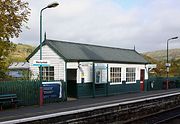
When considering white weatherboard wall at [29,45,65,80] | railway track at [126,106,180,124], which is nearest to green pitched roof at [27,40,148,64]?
white weatherboard wall at [29,45,65,80]

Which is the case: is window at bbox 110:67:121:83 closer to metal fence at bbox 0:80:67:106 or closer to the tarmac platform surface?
the tarmac platform surface

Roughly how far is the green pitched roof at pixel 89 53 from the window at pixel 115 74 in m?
0.80

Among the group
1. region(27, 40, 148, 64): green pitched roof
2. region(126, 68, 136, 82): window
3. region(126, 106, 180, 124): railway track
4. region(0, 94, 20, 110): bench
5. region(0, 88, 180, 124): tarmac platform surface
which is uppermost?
region(27, 40, 148, 64): green pitched roof

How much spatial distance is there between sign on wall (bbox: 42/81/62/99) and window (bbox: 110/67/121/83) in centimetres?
783

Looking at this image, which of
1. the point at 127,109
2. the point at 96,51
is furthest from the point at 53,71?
the point at 127,109

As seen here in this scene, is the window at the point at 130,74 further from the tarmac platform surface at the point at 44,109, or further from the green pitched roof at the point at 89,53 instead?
the tarmac platform surface at the point at 44,109

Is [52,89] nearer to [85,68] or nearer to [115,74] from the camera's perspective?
[85,68]

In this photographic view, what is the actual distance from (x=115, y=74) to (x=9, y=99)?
14.2 m

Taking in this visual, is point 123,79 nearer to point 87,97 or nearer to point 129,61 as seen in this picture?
point 129,61

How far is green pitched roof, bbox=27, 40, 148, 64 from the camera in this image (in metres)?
29.3

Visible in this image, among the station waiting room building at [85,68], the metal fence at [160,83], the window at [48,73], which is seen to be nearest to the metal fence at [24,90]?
the station waiting room building at [85,68]

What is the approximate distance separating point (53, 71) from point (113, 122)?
1346 centimetres

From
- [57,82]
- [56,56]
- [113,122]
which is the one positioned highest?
[56,56]

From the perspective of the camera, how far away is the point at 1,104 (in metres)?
21.7
